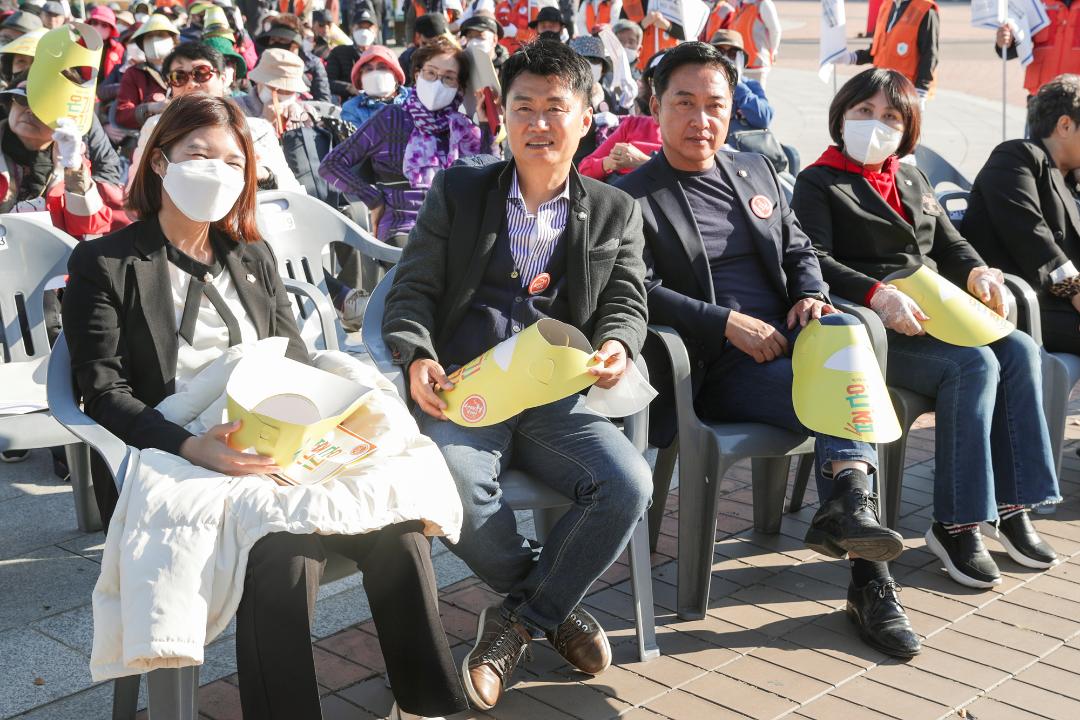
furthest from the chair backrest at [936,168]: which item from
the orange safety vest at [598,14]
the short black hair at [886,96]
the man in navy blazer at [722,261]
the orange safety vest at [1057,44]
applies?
the orange safety vest at [598,14]

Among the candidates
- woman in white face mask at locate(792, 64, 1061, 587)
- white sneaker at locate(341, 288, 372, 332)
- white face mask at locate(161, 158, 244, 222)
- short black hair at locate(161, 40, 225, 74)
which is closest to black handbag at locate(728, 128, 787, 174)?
woman in white face mask at locate(792, 64, 1061, 587)

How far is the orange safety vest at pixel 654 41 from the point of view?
35.3ft

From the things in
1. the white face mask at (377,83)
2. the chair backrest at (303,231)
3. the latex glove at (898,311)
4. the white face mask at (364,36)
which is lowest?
the latex glove at (898,311)

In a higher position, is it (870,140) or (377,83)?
(377,83)

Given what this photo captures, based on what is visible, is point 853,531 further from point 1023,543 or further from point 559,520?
point 1023,543

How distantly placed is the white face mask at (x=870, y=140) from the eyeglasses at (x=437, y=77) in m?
2.59

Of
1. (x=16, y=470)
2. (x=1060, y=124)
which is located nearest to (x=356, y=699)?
(x=16, y=470)

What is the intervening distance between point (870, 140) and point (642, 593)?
1.87 meters

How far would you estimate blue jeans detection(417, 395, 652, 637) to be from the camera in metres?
3.10

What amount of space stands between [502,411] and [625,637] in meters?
0.90

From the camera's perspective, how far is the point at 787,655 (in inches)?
133

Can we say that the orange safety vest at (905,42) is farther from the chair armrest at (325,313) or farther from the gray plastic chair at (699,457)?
the chair armrest at (325,313)

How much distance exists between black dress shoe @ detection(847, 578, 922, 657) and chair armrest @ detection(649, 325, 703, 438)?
2.25 ft

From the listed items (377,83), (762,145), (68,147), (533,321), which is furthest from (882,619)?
(377,83)
